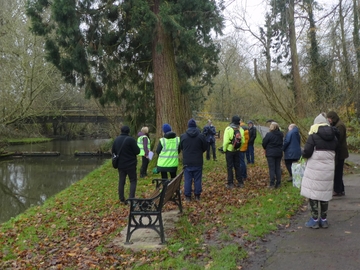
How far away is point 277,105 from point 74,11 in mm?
7330

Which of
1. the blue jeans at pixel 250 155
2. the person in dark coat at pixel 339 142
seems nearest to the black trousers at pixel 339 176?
the person in dark coat at pixel 339 142

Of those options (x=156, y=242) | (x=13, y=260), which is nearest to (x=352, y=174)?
(x=156, y=242)

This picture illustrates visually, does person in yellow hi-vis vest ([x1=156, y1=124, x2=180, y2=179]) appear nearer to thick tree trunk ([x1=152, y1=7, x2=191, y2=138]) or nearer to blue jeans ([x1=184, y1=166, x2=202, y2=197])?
blue jeans ([x1=184, y1=166, x2=202, y2=197])

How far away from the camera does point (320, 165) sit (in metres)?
5.57

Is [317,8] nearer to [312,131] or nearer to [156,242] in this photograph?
[312,131]

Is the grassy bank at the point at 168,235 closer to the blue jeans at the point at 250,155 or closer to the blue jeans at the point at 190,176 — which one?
the blue jeans at the point at 190,176

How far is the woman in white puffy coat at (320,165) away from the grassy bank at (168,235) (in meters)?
0.93

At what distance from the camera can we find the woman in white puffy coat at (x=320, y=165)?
5.54m

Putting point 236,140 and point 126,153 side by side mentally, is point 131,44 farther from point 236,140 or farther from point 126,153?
point 236,140

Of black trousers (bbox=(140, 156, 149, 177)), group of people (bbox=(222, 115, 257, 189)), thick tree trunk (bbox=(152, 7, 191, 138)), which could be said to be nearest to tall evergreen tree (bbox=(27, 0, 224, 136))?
thick tree trunk (bbox=(152, 7, 191, 138))

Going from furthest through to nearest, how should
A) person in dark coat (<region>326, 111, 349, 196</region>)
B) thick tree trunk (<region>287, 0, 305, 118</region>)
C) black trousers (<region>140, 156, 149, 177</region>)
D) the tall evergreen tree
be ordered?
the tall evergreen tree, black trousers (<region>140, 156, 149, 177</region>), thick tree trunk (<region>287, 0, 305, 118</region>), person in dark coat (<region>326, 111, 349, 196</region>)

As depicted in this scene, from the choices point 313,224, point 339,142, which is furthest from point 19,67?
point 313,224

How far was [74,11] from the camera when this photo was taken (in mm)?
11680

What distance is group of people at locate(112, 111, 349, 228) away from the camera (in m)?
5.60
